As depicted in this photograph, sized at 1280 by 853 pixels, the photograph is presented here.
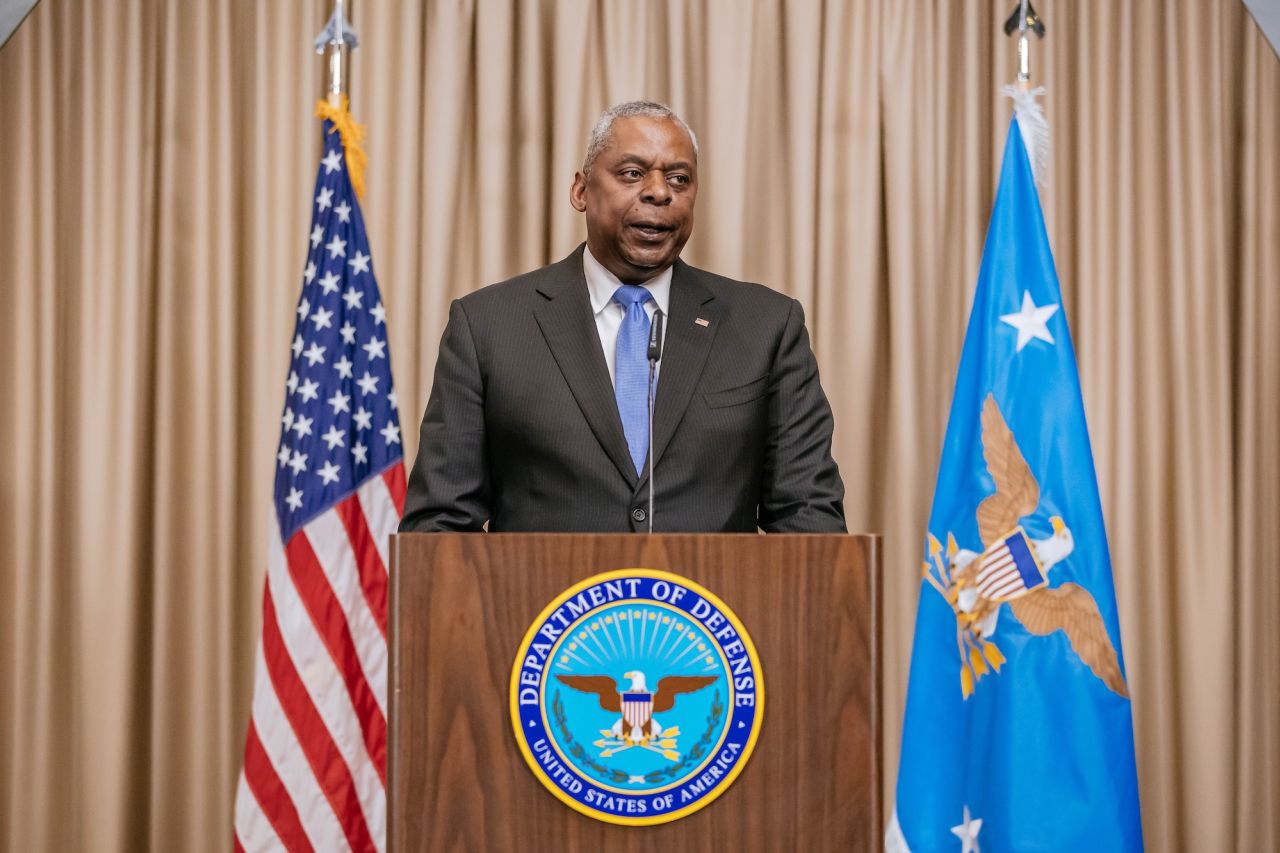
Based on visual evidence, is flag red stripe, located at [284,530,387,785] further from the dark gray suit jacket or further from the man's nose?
the man's nose

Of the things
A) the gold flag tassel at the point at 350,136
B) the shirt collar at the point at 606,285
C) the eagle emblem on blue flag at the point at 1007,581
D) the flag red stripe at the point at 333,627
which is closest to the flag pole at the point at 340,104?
the gold flag tassel at the point at 350,136

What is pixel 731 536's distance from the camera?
1525 millimetres

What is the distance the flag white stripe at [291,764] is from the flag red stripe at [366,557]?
30 cm

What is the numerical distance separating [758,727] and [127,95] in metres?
3.08

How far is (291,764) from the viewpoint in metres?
3.03

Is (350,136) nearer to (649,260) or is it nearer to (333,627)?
(333,627)

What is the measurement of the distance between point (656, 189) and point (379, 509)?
4.39ft

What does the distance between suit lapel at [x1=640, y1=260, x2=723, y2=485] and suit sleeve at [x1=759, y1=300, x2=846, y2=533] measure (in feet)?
0.49

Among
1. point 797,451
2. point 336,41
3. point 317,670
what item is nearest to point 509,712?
point 797,451

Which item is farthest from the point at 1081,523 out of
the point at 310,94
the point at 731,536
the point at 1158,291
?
the point at 310,94

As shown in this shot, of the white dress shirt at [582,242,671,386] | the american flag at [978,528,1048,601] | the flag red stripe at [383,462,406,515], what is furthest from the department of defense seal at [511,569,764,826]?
the flag red stripe at [383,462,406,515]

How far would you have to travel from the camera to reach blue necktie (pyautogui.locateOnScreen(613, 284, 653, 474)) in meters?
2.08

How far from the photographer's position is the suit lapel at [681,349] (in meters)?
2.03

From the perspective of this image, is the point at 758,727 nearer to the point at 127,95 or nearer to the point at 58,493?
the point at 58,493
